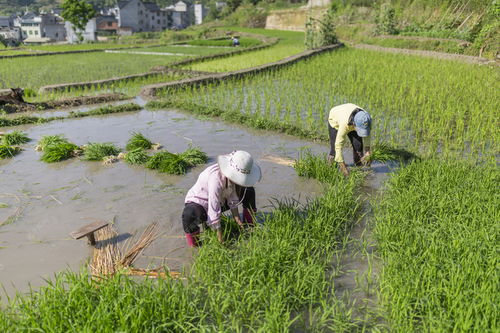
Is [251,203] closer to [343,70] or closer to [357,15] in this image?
[343,70]

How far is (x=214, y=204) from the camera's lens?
2906 millimetres

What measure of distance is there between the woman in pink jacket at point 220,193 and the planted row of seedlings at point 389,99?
3.26 metres

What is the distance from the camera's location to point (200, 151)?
5324mm

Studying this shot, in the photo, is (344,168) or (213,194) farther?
(344,168)

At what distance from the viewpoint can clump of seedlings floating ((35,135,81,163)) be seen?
5.24 metres

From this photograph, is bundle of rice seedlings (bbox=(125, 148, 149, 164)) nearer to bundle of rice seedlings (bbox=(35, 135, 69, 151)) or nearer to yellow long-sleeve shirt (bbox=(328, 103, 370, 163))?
bundle of rice seedlings (bbox=(35, 135, 69, 151))

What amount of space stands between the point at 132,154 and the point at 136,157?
0.34ft

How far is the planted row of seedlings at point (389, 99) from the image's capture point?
18.8 feet

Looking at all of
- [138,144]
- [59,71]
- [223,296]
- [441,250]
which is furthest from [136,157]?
[59,71]

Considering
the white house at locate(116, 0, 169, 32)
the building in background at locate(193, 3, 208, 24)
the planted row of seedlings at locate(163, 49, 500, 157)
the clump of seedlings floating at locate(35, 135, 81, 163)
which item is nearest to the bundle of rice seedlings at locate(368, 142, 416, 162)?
the planted row of seedlings at locate(163, 49, 500, 157)

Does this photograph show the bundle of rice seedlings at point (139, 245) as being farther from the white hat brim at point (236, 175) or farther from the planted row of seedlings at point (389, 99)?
the planted row of seedlings at point (389, 99)

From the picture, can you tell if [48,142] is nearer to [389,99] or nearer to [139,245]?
[139,245]

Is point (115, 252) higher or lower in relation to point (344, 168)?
lower

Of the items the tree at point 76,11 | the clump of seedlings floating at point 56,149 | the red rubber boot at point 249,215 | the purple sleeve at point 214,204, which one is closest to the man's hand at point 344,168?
the red rubber boot at point 249,215
